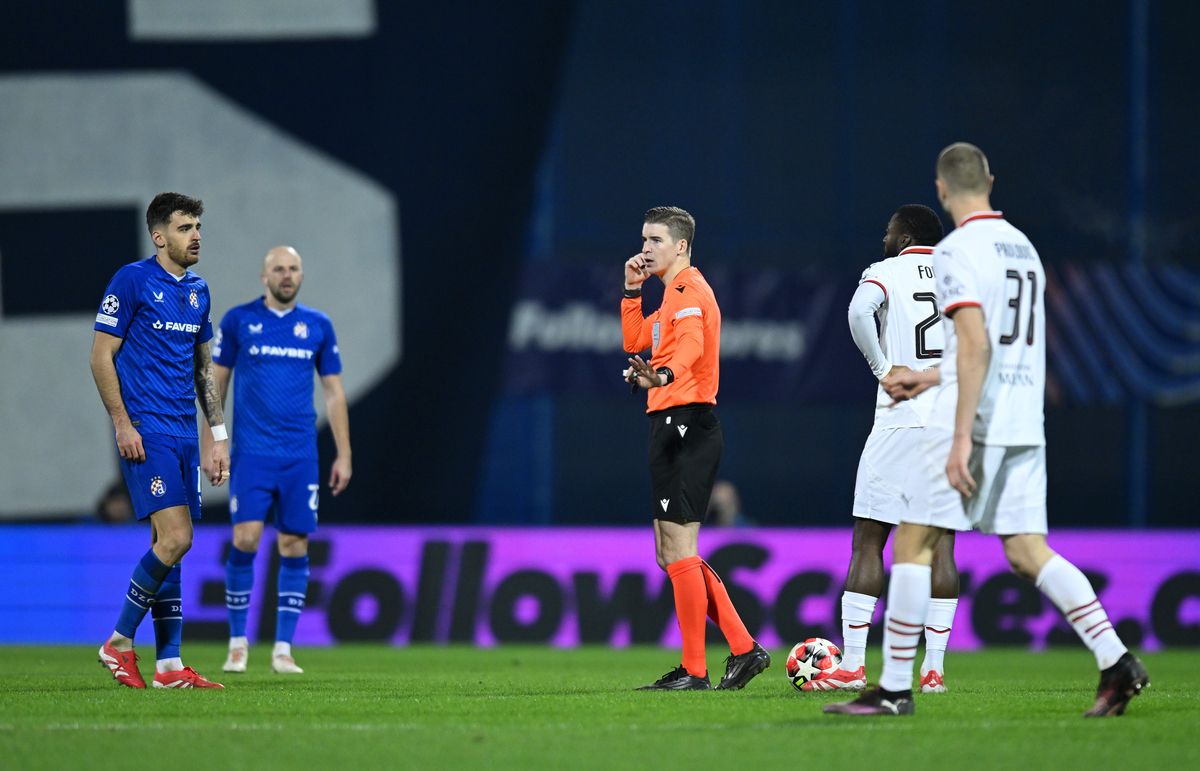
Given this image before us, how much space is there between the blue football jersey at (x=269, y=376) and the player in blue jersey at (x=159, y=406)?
4.87ft

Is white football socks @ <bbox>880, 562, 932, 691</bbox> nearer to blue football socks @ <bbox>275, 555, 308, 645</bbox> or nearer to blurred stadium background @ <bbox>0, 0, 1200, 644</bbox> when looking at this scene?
blue football socks @ <bbox>275, 555, 308, 645</bbox>

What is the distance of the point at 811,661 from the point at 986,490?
1811 millimetres

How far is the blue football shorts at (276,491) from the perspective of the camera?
8.54m

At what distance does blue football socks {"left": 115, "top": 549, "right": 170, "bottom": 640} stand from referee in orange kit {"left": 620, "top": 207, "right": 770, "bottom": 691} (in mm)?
2485

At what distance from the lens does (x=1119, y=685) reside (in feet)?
18.0

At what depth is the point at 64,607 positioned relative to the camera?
41.6 ft

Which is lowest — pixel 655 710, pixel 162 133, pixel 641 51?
pixel 655 710

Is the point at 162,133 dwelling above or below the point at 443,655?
above

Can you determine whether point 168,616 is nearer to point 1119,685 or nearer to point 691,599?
point 691,599

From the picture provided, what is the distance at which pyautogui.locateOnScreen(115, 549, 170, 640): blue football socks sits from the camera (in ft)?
22.4

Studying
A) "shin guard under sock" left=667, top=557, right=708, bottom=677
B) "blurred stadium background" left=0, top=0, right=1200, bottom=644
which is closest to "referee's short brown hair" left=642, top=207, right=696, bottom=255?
"shin guard under sock" left=667, top=557, right=708, bottom=677

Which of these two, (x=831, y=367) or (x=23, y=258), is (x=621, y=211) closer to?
(x=831, y=367)

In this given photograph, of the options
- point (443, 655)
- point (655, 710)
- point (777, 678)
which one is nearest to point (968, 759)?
point (655, 710)

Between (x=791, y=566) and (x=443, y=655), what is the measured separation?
3.57m
